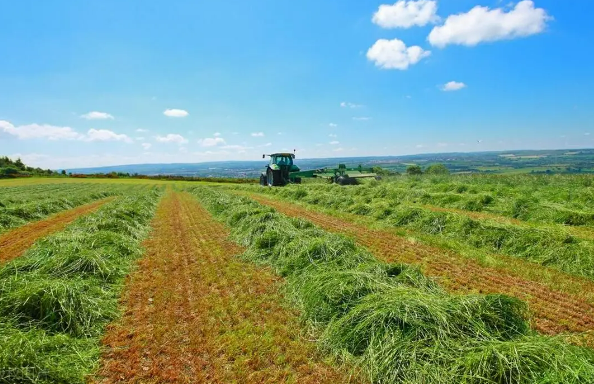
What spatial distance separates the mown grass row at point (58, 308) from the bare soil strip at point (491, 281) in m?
5.38

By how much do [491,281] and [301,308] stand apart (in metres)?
3.60

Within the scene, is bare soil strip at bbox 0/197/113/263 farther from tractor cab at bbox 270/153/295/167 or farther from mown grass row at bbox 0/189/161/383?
tractor cab at bbox 270/153/295/167

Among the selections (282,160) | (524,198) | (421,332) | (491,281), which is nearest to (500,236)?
(491,281)

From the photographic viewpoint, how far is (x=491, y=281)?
5734 mm

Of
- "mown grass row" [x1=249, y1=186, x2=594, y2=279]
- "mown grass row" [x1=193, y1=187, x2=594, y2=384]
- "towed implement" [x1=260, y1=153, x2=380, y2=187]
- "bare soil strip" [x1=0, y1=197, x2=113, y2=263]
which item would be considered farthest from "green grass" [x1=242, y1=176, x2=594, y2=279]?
"towed implement" [x1=260, y1=153, x2=380, y2=187]

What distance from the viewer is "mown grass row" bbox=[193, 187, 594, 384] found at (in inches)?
110

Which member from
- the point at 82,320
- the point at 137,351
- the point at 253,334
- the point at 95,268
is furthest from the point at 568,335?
the point at 95,268

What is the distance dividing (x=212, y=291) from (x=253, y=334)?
1.64 meters

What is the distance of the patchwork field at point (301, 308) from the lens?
316 cm

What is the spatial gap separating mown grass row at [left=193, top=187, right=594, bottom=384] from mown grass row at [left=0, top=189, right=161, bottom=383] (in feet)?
8.97

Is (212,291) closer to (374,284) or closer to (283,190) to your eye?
(374,284)

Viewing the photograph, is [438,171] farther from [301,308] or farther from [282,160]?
[301,308]

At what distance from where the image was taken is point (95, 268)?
19.0ft

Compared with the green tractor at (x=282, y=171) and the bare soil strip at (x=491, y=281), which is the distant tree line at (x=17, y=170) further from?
the bare soil strip at (x=491, y=281)
